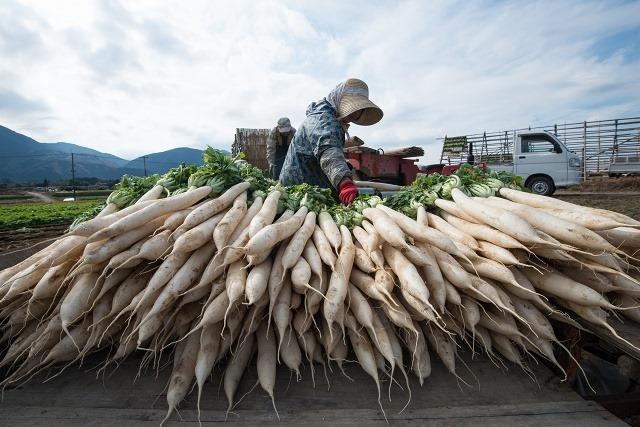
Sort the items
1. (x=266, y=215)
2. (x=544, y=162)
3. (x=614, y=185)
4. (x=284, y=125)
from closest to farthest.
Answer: (x=266, y=215) < (x=284, y=125) < (x=544, y=162) < (x=614, y=185)

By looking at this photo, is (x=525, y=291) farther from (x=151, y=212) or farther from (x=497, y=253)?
(x=151, y=212)

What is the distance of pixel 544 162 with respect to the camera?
12.1m

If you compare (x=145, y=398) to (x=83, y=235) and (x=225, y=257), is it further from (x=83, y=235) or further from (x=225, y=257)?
(x=83, y=235)


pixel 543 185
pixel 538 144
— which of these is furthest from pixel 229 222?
pixel 538 144

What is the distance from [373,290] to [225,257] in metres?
0.76

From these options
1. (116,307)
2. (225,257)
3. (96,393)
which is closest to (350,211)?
(225,257)

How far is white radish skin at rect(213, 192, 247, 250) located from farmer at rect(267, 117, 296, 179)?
400 cm

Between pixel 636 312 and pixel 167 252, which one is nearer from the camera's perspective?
pixel 636 312

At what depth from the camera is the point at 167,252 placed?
185cm

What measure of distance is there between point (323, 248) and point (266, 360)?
2.10 feet

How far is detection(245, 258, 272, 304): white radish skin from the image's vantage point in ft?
5.04

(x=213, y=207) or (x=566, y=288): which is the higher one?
(x=213, y=207)

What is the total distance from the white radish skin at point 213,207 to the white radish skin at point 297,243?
528 millimetres

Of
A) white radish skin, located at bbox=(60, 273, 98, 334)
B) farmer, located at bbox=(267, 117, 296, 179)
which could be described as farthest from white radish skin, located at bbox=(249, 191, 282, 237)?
farmer, located at bbox=(267, 117, 296, 179)
